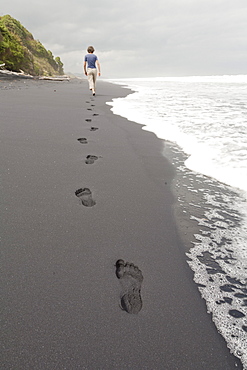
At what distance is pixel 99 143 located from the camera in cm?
364

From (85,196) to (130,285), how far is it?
3.61 ft

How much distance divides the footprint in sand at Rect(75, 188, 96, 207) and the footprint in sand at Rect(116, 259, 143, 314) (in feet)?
2.49

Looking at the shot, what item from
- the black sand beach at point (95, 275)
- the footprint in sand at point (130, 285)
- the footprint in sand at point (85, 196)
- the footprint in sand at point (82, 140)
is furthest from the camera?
the footprint in sand at point (82, 140)

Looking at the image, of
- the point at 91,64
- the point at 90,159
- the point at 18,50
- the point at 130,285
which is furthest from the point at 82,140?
the point at 18,50

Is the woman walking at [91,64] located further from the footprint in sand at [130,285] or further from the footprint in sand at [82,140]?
the footprint in sand at [130,285]

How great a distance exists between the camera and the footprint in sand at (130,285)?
120cm

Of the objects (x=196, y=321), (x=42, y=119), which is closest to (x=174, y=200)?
(x=196, y=321)

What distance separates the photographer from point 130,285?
133cm

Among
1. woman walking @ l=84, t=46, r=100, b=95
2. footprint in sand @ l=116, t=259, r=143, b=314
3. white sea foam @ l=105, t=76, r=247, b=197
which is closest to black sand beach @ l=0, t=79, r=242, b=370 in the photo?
footprint in sand @ l=116, t=259, r=143, b=314

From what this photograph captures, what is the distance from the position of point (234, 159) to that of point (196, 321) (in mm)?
2848

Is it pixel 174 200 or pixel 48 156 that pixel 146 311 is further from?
pixel 48 156

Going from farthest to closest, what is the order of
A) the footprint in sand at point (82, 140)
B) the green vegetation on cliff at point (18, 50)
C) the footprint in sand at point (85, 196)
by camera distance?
the green vegetation on cliff at point (18, 50), the footprint in sand at point (82, 140), the footprint in sand at point (85, 196)

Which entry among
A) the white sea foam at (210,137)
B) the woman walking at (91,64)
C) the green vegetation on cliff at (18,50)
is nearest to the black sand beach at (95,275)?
the white sea foam at (210,137)

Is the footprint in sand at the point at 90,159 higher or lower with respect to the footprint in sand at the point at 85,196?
higher
